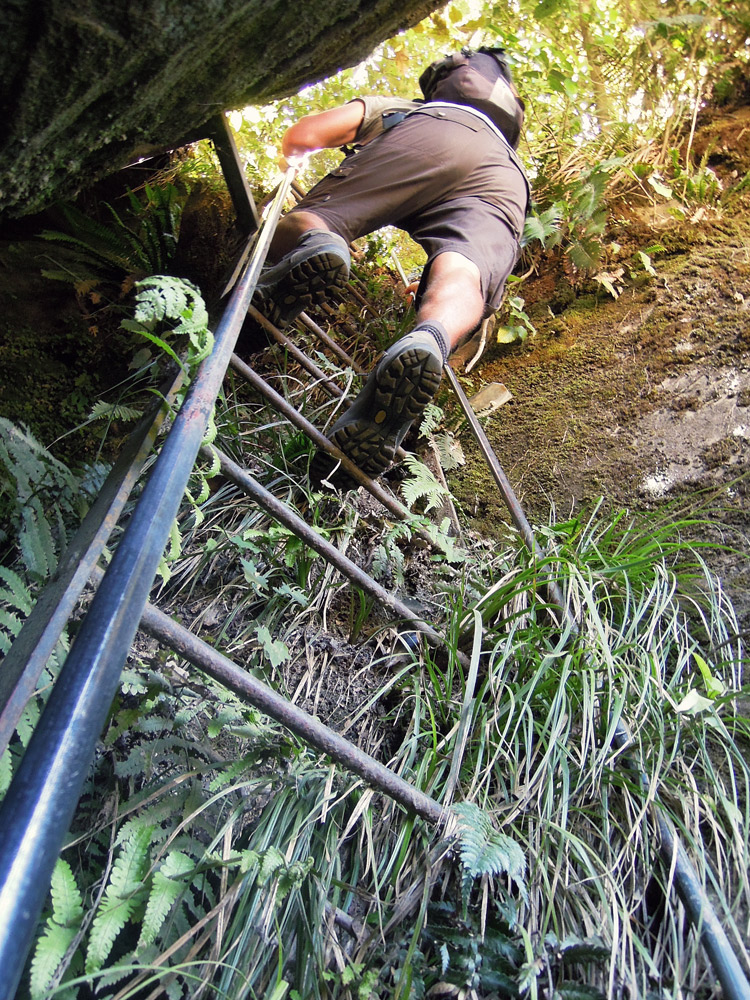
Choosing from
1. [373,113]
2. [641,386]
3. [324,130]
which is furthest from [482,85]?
[641,386]

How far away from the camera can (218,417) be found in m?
2.34

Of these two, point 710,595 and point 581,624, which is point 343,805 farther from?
point 710,595

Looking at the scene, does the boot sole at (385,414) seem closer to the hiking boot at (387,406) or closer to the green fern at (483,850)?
the hiking boot at (387,406)

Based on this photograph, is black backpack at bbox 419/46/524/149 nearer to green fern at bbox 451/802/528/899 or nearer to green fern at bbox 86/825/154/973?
green fern at bbox 451/802/528/899

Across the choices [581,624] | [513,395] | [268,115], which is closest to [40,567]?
[581,624]

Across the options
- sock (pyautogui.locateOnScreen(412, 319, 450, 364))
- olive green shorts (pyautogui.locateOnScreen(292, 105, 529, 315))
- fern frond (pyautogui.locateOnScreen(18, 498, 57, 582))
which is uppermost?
olive green shorts (pyautogui.locateOnScreen(292, 105, 529, 315))

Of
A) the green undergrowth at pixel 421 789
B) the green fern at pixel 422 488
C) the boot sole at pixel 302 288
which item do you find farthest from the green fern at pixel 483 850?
the boot sole at pixel 302 288

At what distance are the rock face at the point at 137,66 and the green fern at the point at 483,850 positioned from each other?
1.54 meters

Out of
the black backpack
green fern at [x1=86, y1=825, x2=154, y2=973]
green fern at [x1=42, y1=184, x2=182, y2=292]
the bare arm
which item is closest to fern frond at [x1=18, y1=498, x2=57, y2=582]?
green fern at [x1=86, y1=825, x2=154, y2=973]

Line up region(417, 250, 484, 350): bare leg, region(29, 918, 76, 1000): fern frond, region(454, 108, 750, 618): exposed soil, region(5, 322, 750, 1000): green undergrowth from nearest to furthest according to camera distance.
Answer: region(29, 918, 76, 1000): fern frond, region(5, 322, 750, 1000): green undergrowth, region(417, 250, 484, 350): bare leg, region(454, 108, 750, 618): exposed soil

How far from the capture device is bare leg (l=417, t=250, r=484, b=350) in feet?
7.31

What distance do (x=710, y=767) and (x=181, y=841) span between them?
45.6 inches

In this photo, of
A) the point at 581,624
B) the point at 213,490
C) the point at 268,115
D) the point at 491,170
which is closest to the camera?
the point at 581,624

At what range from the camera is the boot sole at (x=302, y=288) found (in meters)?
2.26
